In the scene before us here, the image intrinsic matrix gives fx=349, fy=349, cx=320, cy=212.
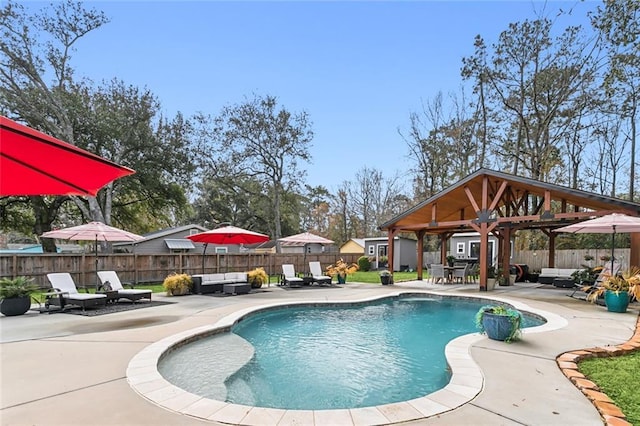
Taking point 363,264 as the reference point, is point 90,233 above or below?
above

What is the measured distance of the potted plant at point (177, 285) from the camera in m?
11.1

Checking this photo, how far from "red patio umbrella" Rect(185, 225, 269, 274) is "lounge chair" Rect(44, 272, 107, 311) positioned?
367 cm

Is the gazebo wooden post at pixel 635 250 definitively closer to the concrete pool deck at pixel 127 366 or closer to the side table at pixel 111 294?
the concrete pool deck at pixel 127 366

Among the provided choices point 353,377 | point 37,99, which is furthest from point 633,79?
point 37,99

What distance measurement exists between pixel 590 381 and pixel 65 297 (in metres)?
9.92

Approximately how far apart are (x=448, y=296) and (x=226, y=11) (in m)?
11.2

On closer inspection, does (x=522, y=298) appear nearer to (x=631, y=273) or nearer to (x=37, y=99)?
(x=631, y=273)

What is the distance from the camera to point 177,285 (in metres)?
11.2

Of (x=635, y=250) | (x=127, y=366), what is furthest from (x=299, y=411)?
(x=635, y=250)

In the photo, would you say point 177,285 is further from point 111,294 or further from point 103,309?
point 103,309

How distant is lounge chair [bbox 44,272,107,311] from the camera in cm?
813

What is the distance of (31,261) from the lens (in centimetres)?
1184

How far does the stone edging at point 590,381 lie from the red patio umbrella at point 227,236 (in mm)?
8997

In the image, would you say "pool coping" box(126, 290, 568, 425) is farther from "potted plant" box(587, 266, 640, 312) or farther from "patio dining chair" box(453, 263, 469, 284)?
"patio dining chair" box(453, 263, 469, 284)
